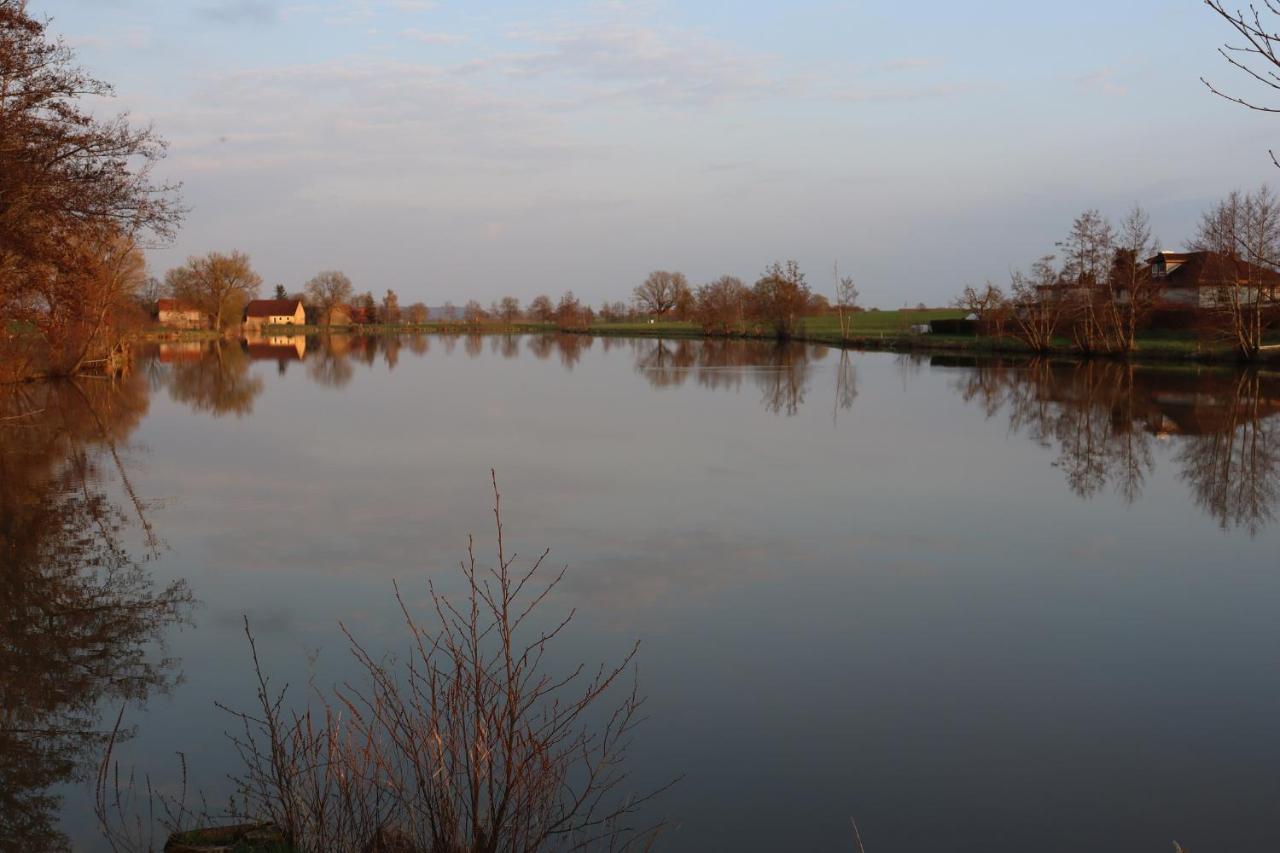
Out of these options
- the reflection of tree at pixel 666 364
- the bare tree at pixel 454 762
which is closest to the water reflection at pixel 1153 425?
the bare tree at pixel 454 762

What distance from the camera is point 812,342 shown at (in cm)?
5750

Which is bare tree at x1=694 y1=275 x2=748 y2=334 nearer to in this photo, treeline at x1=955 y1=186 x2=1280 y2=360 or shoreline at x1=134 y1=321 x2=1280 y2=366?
shoreline at x1=134 y1=321 x2=1280 y2=366

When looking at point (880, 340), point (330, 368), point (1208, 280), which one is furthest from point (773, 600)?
point (880, 340)

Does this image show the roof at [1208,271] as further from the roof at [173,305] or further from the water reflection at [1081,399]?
the roof at [173,305]

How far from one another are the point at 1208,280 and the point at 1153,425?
21139mm

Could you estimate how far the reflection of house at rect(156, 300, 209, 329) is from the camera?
7938 centimetres

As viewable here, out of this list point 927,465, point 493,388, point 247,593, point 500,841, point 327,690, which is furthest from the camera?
point 493,388

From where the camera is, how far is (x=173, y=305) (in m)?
87.3

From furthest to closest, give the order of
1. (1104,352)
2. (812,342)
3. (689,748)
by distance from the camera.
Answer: (812,342) < (1104,352) < (689,748)

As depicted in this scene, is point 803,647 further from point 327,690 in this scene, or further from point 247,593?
point 247,593

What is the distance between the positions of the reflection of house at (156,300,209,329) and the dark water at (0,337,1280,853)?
6771 cm

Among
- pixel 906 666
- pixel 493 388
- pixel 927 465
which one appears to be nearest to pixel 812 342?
pixel 493 388

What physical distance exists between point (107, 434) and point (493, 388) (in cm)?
1194

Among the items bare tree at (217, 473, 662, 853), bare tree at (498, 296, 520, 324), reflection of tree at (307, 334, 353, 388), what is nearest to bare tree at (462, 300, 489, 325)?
bare tree at (498, 296, 520, 324)
